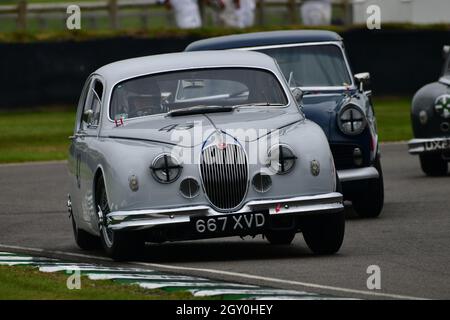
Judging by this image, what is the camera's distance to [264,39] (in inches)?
580

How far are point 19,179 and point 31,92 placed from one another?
891cm

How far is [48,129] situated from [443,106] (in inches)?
431

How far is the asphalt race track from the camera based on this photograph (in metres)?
9.06

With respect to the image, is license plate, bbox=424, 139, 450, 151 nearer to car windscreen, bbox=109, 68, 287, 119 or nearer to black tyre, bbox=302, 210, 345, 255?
car windscreen, bbox=109, 68, 287, 119

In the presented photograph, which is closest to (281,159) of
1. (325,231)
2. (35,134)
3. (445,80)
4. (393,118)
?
(325,231)

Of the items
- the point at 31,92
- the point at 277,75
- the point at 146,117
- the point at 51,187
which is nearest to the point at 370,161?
the point at 277,75

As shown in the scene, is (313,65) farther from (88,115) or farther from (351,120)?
(88,115)

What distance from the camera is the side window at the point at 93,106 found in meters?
11.7

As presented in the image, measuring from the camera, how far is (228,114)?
11.0 meters

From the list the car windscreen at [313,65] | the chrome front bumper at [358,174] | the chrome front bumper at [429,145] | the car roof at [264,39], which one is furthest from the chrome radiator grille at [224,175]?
the chrome front bumper at [429,145]

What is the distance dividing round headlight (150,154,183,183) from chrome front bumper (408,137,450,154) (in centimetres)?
730

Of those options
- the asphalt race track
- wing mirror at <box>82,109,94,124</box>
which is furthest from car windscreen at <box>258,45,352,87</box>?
wing mirror at <box>82,109,94,124</box>

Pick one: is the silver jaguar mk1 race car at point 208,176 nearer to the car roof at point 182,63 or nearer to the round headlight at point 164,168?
the round headlight at point 164,168

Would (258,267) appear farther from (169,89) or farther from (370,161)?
(370,161)
